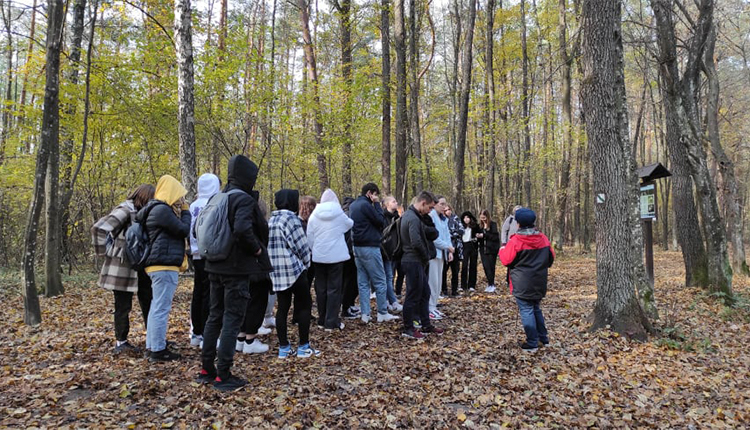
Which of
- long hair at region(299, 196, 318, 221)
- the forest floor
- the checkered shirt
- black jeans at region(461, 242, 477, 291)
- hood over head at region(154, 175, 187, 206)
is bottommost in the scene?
the forest floor

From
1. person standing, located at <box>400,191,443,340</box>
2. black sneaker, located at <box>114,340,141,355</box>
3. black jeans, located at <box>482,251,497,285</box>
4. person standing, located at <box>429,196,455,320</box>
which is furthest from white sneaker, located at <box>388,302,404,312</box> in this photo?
black sneaker, located at <box>114,340,141,355</box>

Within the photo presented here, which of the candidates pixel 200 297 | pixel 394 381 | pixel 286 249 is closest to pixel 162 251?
pixel 200 297

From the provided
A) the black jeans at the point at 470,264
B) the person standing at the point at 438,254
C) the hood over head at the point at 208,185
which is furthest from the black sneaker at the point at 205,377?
the black jeans at the point at 470,264

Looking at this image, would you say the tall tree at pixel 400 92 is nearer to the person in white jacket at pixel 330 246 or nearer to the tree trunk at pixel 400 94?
Answer: the tree trunk at pixel 400 94

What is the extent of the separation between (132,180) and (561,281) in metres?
11.7

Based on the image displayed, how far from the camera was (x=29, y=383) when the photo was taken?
3.78 meters

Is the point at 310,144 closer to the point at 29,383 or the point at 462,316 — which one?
the point at 462,316

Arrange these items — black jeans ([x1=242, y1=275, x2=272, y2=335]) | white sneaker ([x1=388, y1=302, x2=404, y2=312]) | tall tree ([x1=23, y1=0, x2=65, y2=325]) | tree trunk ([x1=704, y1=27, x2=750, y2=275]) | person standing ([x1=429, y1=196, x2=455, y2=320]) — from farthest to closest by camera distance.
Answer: tree trunk ([x1=704, y1=27, x2=750, y2=275]) → white sneaker ([x1=388, y1=302, x2=404, y2=312]) → person standing ([x1=429, y1=196, x2=455, y2=320]) → tall tree ([x1=23, y1=0, x2=65, y2=325]) → black jeans ([x1=242, y1=275, x2=272, y2=335])

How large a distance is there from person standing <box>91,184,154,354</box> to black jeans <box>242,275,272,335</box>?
3.74ft

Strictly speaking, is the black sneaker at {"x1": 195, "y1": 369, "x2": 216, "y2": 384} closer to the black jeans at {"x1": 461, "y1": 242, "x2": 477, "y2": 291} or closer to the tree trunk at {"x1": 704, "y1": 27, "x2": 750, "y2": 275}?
the black jeans at {"x1": 461, "y1": 242, "x2": 477, "y2": 291}

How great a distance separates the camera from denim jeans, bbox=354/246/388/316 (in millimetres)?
6254

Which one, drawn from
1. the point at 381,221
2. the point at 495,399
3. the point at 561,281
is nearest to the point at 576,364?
the point at 495,399

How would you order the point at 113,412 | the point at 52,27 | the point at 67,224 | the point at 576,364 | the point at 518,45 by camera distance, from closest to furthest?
the point at 113,412
the point at 576,364
the point at 52,27
the point at 67,224
the point at 518,45

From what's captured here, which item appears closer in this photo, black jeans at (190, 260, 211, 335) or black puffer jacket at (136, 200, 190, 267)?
black puffer jacket at (136, 200, 190, 267)
